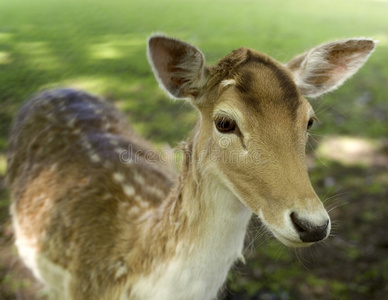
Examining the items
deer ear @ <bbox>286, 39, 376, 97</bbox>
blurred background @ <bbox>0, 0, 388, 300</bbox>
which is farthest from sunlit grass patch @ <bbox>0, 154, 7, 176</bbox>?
deer ear @ <bbox>286, 39, 376, 97</bbox>

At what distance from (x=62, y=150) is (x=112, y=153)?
34cm

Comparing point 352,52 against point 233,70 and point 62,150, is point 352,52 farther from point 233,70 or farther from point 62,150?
point 62,150

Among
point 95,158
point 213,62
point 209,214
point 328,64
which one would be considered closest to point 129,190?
point 95,158

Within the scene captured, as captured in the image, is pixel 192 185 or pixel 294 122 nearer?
pixel 294 122

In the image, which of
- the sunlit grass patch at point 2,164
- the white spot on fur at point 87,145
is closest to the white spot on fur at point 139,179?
the white spot on fur at point 87,145

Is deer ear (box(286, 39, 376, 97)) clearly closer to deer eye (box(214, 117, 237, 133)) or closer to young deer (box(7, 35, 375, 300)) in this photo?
young deer (box(7, 35, 375, 300))

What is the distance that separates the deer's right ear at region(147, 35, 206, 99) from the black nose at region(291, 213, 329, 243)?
2.19 ft

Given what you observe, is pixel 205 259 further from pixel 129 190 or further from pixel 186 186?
pixel 129 190

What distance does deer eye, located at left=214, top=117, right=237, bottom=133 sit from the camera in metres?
1.41

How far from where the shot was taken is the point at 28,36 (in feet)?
11.4

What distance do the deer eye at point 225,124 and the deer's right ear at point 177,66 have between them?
0.22 meters

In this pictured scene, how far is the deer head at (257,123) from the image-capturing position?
124 cm

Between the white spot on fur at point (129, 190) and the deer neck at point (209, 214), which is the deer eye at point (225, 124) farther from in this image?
the white spot on fur at point (129, 190)

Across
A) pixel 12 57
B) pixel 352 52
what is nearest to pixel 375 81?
pixel 352 52
